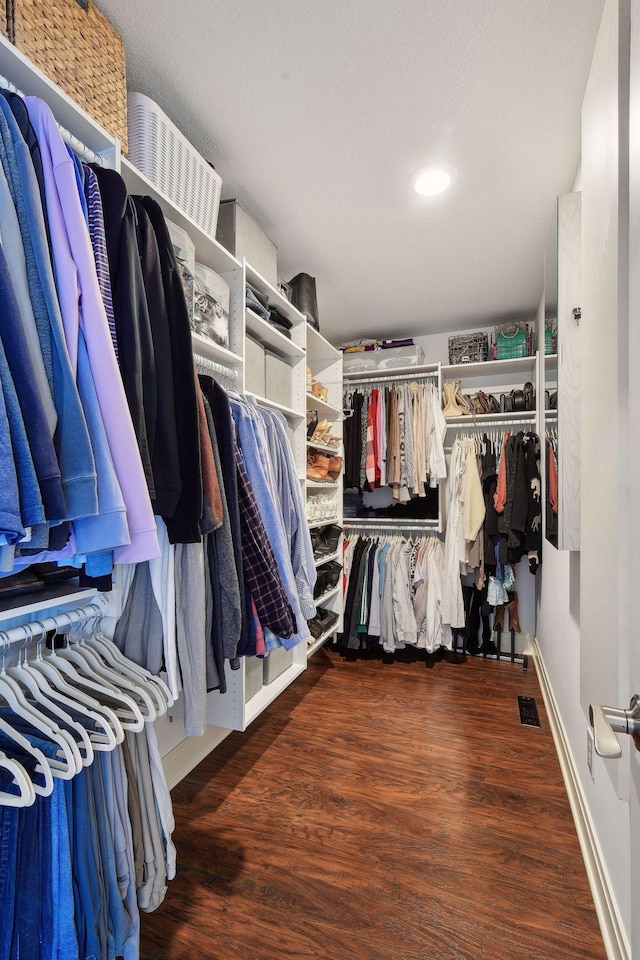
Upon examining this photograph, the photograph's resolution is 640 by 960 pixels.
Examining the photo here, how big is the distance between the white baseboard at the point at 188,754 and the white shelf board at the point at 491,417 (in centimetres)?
258

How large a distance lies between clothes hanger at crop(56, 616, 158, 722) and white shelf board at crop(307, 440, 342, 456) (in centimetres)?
175

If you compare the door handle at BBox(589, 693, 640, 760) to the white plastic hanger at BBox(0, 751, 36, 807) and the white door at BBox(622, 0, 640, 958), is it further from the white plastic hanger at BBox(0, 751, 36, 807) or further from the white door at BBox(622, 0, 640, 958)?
the white plastic hanger at BBox(0, 751, 36, 807)

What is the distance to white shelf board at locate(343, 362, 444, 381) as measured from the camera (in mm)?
3305

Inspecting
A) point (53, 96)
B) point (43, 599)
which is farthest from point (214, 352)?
point (43, 599)

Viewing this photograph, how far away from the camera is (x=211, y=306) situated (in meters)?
1.67

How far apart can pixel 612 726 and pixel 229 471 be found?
1.13m

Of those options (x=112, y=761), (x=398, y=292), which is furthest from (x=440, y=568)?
(x=112, y=761)

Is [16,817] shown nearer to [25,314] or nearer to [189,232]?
[25,314]

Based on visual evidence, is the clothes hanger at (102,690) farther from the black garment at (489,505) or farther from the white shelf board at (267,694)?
the black garment at (489,505)

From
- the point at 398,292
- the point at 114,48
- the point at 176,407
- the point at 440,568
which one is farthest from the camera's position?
the point at 440,568

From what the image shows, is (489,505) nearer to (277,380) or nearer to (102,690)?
(277,380)

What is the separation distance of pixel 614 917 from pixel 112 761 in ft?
4.49

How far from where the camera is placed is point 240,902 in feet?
4.36

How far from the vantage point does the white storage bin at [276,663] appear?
2090mm
